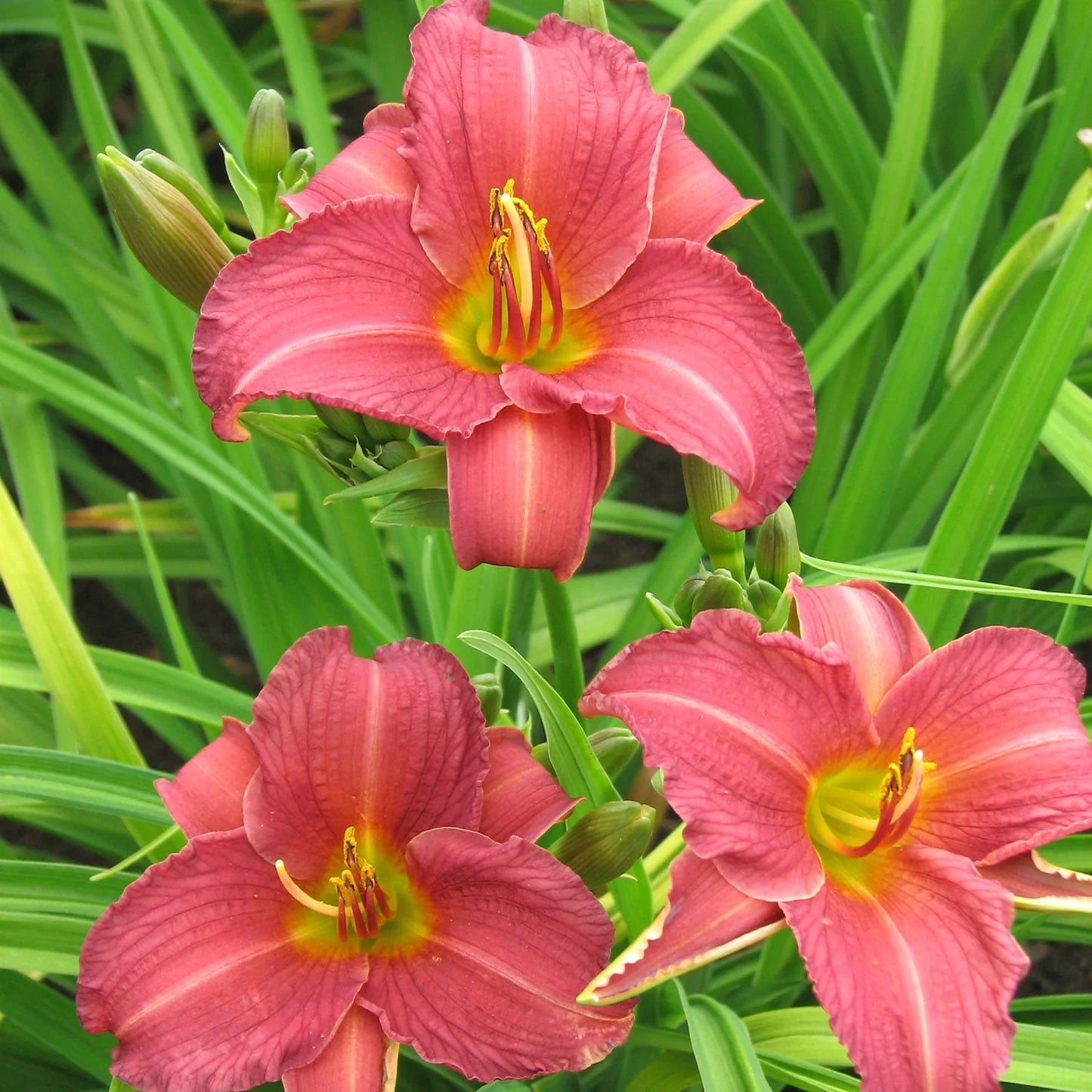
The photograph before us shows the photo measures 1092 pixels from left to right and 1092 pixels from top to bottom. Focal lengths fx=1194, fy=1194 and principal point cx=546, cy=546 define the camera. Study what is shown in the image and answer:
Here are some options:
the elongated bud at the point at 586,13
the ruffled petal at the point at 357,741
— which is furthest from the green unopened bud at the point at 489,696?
the elongated bud at the point at 586,13

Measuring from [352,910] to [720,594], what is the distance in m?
0.32

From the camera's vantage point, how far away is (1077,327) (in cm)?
99

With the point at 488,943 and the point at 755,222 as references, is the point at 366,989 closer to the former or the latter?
the point at 488,943

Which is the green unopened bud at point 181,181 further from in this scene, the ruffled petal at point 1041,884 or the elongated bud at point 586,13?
the ruffled petal at point 1041,884

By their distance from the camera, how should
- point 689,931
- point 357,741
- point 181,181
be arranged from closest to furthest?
point 689,931
point 357,741
point 181,181

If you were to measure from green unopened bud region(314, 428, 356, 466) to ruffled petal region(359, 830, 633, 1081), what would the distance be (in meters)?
0.27

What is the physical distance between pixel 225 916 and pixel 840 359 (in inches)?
40.0

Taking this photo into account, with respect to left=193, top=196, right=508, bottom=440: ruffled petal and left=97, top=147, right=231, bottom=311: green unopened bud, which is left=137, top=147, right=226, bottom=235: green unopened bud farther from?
left=193, top=196, right=508, bottom=440: ruffled petal

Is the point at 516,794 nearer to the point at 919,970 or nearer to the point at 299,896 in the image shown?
the point at 299,896

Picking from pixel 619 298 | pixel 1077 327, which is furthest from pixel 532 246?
pixel 1077 327

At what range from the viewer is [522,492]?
704 millimetres

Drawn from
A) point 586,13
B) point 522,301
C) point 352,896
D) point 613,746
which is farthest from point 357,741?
point 586,13

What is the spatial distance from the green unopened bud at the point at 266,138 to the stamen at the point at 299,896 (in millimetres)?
524

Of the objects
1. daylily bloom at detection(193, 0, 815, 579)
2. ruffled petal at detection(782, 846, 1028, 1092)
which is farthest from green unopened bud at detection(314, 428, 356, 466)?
ruffled petal at detection(782, 846, 1028, 1092)
